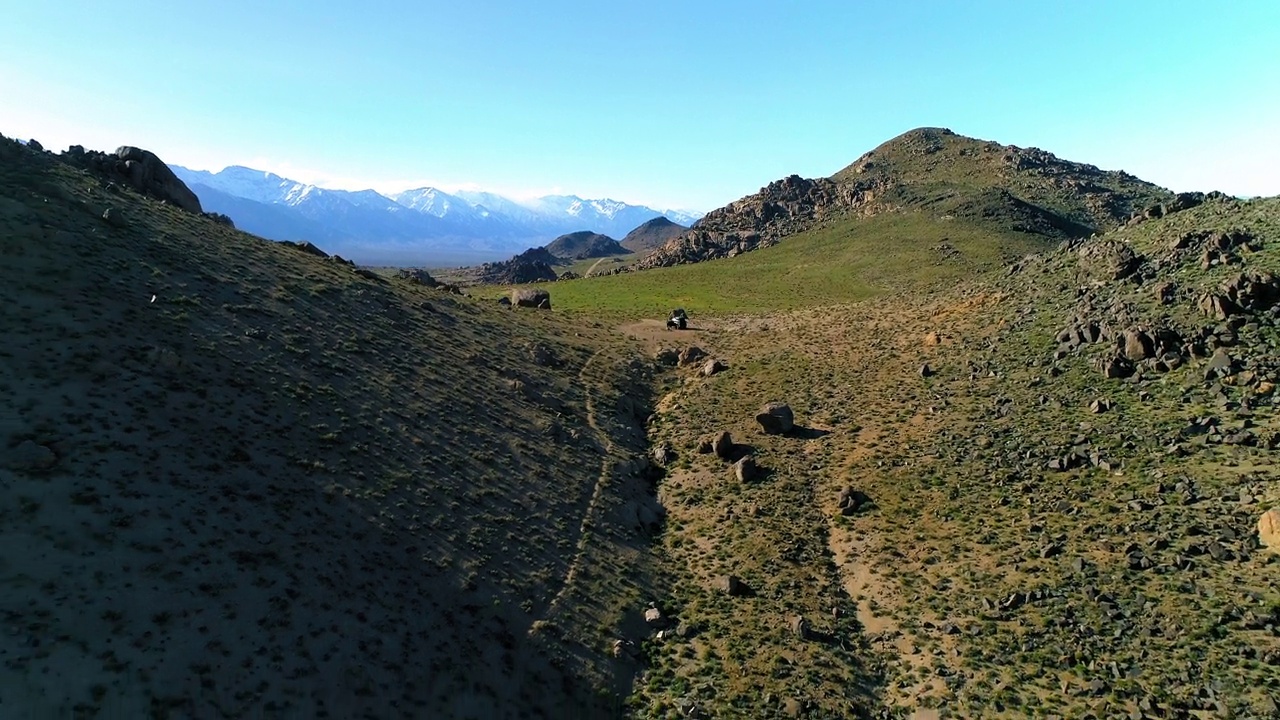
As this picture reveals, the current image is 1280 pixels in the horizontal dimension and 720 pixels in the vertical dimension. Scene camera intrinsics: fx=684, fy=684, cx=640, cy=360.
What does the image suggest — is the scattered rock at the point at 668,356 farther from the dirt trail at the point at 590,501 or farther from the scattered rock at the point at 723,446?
the scattered rock at the point at 723,446

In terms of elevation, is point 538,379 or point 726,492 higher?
point 538,379

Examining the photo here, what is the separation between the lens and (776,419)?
44938 mm

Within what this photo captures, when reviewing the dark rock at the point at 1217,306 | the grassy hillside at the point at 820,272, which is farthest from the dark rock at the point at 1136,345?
the grassy hillside at the point at 820,272

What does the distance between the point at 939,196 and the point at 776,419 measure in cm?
9879

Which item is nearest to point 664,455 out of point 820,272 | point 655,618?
point 655,618

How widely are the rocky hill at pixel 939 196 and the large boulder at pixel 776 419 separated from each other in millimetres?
84077

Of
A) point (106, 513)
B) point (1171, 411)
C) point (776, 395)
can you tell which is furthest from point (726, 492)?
point (106, 513)

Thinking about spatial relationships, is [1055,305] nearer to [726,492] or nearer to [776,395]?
[776,395]

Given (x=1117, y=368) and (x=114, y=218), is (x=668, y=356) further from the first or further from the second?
(x=114, y=218)

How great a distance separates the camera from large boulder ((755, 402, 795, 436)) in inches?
1768

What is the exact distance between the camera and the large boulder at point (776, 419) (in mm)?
44906

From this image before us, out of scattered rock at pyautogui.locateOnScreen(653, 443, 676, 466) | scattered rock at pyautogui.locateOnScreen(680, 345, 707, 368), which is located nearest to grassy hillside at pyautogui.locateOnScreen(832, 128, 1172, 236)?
scattered rock at pyautogui.locateOnScreen(680, 345, 707, 368)

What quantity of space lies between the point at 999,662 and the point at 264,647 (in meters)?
24.1

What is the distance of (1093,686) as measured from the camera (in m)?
21.6
